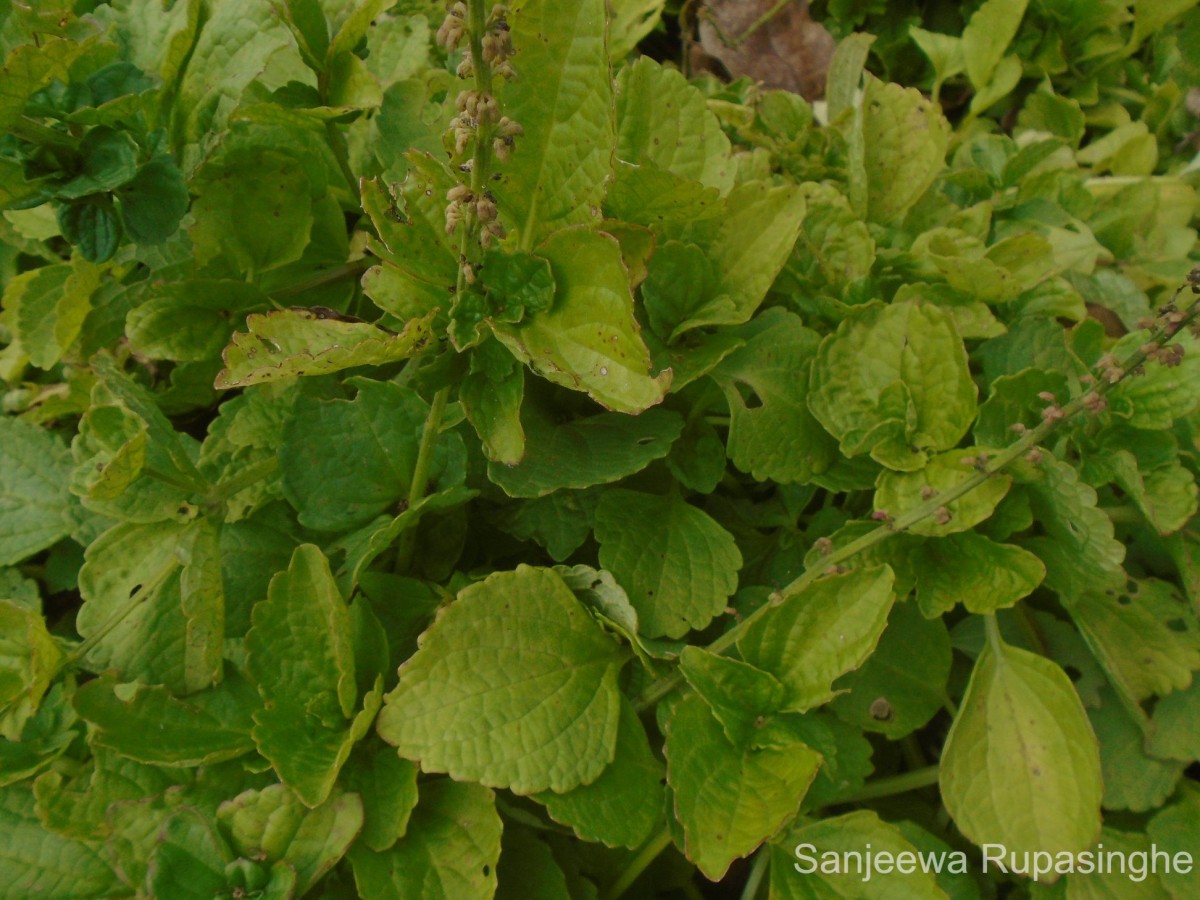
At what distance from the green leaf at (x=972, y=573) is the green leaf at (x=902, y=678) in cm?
13

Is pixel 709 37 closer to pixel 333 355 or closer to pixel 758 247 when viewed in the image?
pixel 758 247

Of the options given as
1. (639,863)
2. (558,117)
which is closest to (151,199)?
(558,117)

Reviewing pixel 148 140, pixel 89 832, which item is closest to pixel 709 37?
pixel 148 140

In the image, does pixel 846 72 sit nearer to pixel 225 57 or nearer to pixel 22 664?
pixel 225 57

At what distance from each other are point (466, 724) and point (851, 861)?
47cm

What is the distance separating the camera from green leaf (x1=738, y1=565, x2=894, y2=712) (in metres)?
1.07

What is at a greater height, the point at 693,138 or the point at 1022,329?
the point at 693,138

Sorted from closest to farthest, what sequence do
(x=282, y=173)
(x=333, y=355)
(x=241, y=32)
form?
(x=333, y=355) < (x=241, y=32) < (x=282, y=173)

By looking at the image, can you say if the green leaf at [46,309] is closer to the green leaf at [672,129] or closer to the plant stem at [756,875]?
the green leaf at [672,129]

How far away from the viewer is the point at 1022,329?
1.35 meters

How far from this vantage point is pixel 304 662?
109 cm

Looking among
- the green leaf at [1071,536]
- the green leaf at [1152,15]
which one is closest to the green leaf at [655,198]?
the green leaf at [1071,536]

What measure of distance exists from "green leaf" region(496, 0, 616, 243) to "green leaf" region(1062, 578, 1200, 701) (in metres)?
0.80

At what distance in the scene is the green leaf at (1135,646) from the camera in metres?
1.25
